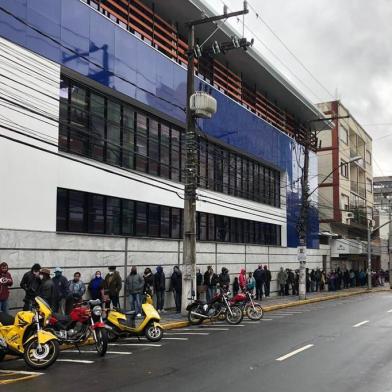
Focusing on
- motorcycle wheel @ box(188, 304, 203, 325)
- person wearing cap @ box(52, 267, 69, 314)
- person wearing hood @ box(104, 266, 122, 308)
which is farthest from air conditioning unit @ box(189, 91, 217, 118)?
person wearing cap @ box(52, 267, 69, 314)

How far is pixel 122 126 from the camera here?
2058 centimetres

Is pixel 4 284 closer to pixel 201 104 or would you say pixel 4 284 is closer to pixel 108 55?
pixel 201 104

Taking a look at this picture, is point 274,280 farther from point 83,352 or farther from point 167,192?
point 83,352

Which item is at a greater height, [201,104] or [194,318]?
[201,104]

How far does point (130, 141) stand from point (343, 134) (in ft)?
118

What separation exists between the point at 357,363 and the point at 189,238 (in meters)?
9.74

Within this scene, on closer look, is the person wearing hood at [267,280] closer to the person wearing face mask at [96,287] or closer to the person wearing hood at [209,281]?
the person wearing hood at [209,281]

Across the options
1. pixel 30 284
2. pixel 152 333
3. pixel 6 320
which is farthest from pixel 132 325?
pixel 6 320

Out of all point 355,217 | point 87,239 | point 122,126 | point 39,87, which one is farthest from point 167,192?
point 355,217

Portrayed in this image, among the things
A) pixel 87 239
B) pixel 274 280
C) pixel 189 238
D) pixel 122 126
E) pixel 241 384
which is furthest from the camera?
pixel 274 280

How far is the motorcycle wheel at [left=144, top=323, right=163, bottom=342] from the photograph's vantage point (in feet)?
44.3

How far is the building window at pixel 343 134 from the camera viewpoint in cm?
5176

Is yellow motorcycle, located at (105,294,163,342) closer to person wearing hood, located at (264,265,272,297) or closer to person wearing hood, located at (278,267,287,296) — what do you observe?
person wearing hood, located at (264,265,272,297)

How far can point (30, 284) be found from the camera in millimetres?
14156
